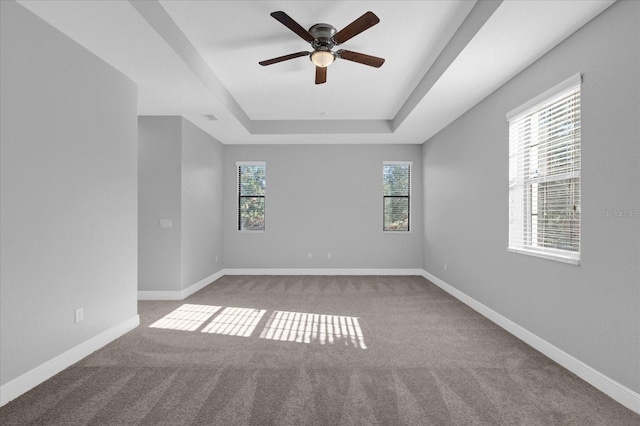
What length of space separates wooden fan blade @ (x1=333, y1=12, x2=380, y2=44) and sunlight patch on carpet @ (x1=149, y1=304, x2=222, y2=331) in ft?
10.6

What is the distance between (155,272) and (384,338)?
348 cm

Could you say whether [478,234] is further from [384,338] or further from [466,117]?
[384,338]

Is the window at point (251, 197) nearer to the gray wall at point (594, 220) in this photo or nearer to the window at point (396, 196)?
the window at point (396, 196)

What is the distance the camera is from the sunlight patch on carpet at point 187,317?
151 inches

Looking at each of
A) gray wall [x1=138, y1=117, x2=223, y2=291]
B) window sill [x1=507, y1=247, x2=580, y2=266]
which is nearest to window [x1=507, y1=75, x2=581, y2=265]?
window sill [x1=507, y1=247, x2=580, y2=266]

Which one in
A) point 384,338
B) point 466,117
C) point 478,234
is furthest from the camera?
point 466,117

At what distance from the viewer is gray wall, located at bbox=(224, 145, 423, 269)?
714 cm

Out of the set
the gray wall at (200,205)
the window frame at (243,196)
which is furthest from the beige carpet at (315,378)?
the window frame at (243,196)

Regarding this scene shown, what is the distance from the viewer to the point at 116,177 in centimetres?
348

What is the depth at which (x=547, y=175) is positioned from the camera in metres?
3.17

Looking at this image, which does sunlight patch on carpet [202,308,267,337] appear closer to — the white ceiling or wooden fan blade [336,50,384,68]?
the white ceiling

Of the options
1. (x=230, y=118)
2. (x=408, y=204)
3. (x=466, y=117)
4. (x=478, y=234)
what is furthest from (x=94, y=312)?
(x=408, y=204)

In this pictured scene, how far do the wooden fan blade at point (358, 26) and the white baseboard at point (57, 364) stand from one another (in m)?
3.41

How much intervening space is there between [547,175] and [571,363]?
1590 millimetres
